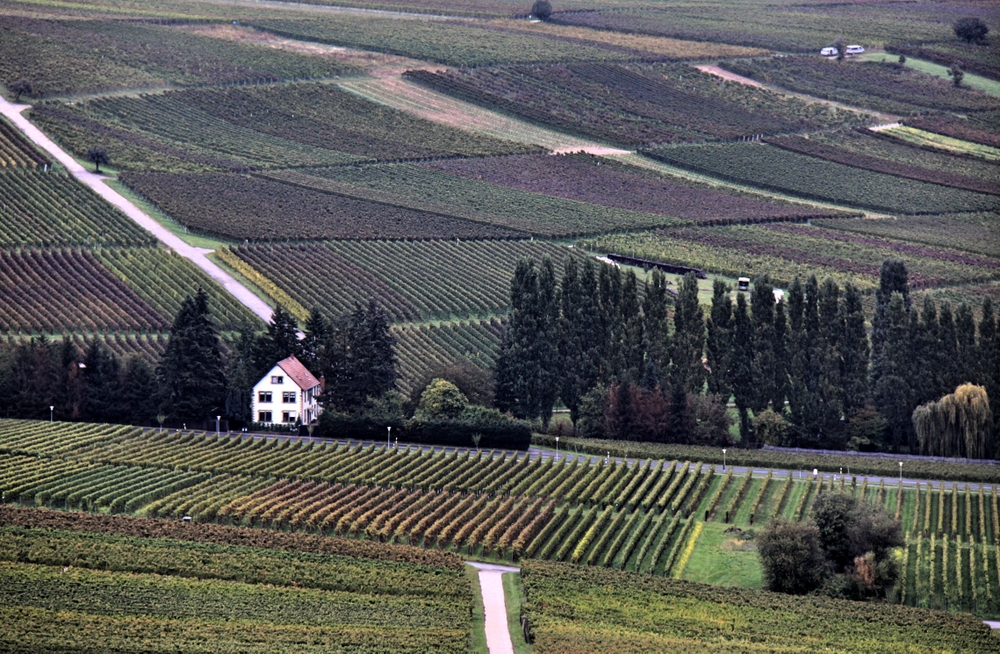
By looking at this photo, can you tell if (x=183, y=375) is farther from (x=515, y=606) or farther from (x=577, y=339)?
(x=515, y=606)

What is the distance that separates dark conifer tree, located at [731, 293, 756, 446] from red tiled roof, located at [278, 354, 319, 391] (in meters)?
25.0

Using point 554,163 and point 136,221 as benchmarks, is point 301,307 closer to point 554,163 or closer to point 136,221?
point 136,221

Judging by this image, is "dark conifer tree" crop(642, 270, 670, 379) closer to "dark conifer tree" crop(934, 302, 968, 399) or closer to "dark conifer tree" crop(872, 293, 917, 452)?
"dark conifer tree" crop(872, 293, 917, 452)

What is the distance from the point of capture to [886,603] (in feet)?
234

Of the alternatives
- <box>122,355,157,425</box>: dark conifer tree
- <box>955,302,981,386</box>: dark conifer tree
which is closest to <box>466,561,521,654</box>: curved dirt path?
<box>122,355,157,425</box>: dark conifer tree

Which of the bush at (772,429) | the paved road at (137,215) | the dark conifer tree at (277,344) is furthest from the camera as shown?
the paved road at (137,215)

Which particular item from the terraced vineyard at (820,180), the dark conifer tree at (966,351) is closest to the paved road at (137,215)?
the dark conifer tree at (966,351)

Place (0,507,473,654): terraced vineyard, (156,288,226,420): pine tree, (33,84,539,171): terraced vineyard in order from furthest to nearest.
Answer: (33,84,539,171): terraced vineyard, (156,288,226,420): pine tree, (0,507,473,654): terraced vineyard

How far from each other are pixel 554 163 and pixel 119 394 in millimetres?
84198

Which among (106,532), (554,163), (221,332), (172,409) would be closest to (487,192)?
(554,163)

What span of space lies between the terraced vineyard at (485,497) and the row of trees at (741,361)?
6585mm

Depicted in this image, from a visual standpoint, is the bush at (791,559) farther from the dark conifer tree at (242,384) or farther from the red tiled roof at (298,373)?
the dark conifer tree at (242,384)

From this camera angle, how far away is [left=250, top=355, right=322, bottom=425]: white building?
329 ft

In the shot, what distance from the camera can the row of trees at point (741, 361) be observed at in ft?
323
